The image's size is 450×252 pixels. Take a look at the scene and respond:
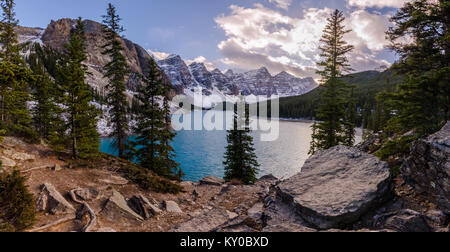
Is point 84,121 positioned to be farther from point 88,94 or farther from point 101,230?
point 101,230

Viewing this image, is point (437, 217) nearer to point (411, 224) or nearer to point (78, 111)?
point (411, 224)

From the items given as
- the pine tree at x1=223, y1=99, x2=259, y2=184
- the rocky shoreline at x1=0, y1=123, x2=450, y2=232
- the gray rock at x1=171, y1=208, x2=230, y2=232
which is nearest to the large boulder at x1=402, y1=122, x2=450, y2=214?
the rocky shoreline at x1=0, y1=123, x2=450, y2=232

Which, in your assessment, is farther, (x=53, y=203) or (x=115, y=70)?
(x=115, y=70)

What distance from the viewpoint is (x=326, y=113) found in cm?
1831

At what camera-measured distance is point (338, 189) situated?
7305 mm

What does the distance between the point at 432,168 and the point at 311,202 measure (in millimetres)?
4259

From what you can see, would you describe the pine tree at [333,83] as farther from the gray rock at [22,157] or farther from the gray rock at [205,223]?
the gray rock at [22,157]

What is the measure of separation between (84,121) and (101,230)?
948 centimetres

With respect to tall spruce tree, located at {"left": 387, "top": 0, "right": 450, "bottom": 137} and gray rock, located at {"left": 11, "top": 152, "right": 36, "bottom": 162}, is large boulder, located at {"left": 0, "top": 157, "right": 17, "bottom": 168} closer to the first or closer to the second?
gray rock, located at {"left": 11, "top": 152, "right": 36, "bottom": 162}

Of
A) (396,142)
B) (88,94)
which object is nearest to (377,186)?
(396,142)

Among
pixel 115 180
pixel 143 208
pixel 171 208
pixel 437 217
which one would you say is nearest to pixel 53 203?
pixel 143 208

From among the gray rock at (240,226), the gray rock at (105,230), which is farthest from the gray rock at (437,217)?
the gray rock at (105,230)

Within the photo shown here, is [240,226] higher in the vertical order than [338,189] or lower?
lower

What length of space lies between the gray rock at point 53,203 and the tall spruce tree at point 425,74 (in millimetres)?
16418
